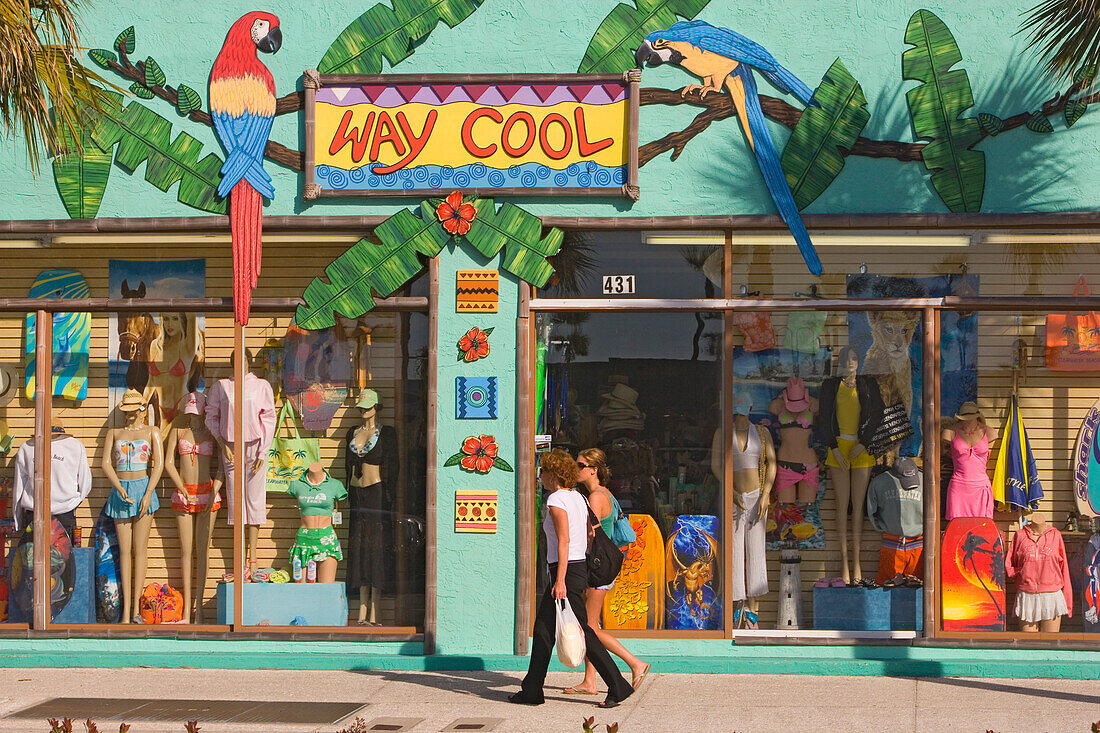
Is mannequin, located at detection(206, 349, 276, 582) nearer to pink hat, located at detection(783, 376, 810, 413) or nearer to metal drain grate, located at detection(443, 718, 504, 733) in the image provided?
metal drain grate, located at detection(443, 718, 504, 733)

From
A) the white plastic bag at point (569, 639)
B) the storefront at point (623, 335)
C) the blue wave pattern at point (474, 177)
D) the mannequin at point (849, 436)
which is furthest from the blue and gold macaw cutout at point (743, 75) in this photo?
the white plastic bag at point (569, 639)

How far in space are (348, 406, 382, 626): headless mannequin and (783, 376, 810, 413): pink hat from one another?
3.51 m

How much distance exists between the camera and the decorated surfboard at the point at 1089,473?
398 inches

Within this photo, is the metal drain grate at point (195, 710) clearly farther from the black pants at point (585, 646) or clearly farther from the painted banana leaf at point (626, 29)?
the painted banana leaf at point (626, 29)

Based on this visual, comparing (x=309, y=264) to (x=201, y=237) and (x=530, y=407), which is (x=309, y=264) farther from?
(x=530, y=407)

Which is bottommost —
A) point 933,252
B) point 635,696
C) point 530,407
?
point 635,696

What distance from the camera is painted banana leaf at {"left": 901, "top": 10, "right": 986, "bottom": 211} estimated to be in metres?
9.88

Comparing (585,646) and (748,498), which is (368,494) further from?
(748,498)

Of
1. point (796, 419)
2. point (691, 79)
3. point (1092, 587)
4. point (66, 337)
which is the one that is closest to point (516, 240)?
point (691, 79)

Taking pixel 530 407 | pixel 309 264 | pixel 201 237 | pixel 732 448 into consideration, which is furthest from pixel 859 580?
pixel 201 237

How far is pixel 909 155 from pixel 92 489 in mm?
7597

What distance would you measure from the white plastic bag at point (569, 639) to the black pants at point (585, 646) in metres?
0.13

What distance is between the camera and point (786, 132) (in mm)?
10055

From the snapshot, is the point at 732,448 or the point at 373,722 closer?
the point at 373,722
